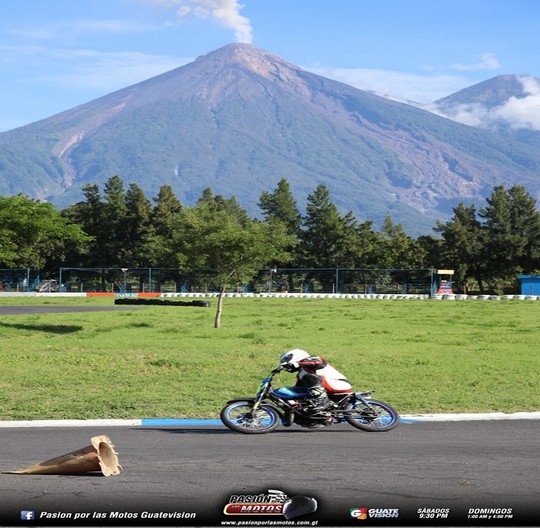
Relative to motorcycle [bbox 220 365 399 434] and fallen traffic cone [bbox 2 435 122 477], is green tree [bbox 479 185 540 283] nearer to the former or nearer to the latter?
motorcycle [bbox 220 365 399 434]

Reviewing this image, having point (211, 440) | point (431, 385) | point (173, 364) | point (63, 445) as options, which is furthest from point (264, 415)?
point (173, 364)

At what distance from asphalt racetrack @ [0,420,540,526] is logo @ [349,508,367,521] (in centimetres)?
2

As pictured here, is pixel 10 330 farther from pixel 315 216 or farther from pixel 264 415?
pixel 315 216

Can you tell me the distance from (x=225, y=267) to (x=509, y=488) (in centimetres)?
2582

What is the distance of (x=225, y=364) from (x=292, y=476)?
33.2ft

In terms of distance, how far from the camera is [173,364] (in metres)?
18.4

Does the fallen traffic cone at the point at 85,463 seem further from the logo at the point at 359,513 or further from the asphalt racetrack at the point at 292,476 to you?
the logo at the point at 359,513

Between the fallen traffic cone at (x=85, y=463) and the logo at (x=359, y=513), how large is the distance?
2.66 meters

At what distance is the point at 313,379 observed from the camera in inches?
446

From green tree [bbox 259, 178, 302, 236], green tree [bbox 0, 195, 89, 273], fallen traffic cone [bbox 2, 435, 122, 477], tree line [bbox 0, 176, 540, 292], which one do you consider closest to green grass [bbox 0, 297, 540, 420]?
green tree [bbox 0, 195, 89, 273]

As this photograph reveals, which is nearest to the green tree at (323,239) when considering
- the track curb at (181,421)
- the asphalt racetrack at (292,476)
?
the track curb at (181,421)

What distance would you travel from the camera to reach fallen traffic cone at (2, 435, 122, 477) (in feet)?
27.9

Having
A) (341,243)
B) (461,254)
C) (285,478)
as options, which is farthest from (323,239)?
(285,478)

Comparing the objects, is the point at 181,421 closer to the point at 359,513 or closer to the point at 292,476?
the point at 292,476
